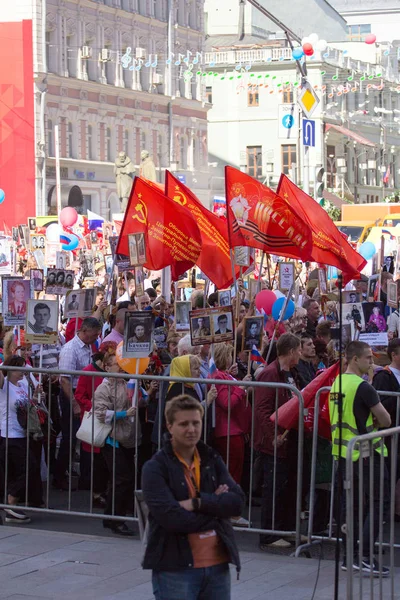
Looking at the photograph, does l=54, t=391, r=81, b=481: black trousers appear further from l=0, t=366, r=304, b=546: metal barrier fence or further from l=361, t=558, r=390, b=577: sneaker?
l=361, t=558, r=390, b=577: sneaker

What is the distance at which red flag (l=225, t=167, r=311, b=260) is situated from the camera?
40.7 ft

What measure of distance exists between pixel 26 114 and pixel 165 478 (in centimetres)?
4905

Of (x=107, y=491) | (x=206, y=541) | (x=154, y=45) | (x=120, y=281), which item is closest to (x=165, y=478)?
(x=206, y=541)

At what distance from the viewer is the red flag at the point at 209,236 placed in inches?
568

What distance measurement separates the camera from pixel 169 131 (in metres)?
65.4

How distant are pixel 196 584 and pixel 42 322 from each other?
5977mm

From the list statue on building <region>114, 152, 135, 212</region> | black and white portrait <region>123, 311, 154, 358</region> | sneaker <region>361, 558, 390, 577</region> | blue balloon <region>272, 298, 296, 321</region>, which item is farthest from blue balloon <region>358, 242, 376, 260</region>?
sneaker <region>361, 558, 390, 577</region>

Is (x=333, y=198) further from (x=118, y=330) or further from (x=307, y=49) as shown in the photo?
(x=118, y=330)

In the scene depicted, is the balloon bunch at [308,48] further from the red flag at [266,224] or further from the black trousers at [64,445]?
the black trousers at [64,445]

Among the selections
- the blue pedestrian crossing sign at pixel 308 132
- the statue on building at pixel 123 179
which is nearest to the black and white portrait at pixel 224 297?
the blue pedestrian crossing sign at pixel 308 132

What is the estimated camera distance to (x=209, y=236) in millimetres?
14586

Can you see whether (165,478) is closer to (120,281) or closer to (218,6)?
(120,281)

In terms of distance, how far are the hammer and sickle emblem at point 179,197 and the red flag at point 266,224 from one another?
1.82 meters

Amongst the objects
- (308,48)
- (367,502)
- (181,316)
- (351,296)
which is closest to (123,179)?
(308,48)
